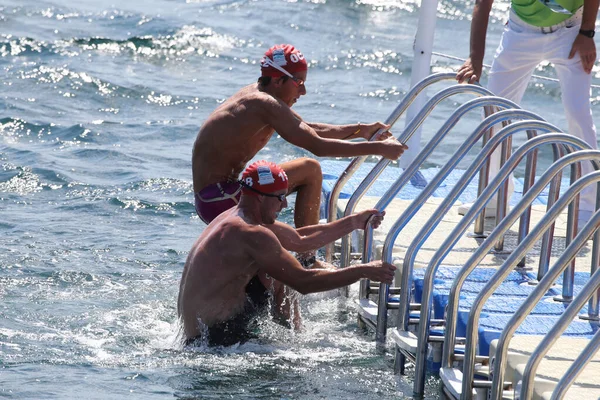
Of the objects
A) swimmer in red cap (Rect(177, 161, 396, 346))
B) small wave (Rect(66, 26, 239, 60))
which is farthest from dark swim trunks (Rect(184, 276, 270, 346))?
small wave (Rect(66, 26, 239, 60))

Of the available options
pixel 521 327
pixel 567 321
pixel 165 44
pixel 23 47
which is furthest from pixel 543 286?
pixel 165 44

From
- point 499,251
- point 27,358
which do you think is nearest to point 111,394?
point 27,358

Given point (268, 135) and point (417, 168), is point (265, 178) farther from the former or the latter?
point (268, 135)

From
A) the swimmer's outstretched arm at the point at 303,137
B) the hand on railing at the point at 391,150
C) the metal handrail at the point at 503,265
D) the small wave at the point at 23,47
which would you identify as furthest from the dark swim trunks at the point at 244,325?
the small wave at the point at 23,47

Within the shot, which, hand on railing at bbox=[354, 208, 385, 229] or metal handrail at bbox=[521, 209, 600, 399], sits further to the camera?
hand on railing at bbox=[354, 208, 385, 229]

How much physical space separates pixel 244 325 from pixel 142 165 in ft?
18.6

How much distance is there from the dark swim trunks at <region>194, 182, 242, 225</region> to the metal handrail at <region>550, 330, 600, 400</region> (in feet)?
9.49

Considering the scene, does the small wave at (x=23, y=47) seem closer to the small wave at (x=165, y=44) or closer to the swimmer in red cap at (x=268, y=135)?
the small wave at (x=165, y=44)

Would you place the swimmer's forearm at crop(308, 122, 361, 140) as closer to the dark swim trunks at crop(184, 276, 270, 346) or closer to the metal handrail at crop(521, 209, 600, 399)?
the dark swim trunks at crop(184, 276, 270, 346)

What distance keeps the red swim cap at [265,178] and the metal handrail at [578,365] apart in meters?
2.08

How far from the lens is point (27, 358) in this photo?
585 centimetres

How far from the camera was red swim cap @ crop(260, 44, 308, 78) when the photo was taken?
245 inches

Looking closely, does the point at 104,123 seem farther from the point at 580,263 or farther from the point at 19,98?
the point at 580,263

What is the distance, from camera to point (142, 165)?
→ 11.4m
